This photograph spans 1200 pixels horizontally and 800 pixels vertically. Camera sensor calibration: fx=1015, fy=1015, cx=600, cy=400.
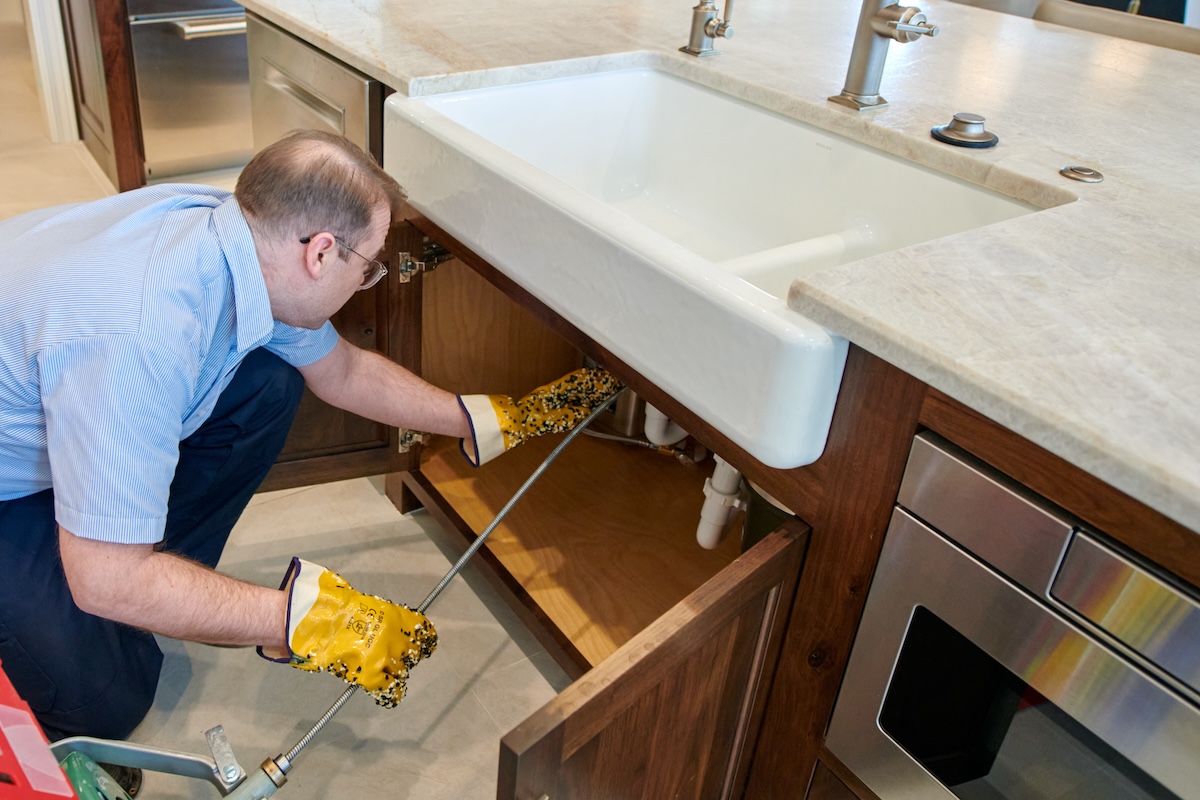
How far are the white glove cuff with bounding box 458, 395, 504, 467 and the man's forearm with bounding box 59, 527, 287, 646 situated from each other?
446 mm

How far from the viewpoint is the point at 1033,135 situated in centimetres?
128

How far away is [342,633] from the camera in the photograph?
113 centimetres

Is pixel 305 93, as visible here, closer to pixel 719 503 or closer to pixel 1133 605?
pixel 719 503

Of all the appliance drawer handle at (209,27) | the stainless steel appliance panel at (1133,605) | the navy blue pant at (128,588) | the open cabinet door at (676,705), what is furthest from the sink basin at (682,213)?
the appliance drawer handle at (209,27)

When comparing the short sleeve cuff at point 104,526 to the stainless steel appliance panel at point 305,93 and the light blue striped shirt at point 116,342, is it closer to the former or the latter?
the light blue striped shirt at point 116,342

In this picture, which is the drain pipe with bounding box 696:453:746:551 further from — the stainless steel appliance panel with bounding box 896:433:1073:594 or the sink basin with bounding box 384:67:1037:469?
the stainless steel appliance panel with bounding box 896:433:1073:594

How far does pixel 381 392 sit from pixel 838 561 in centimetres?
74

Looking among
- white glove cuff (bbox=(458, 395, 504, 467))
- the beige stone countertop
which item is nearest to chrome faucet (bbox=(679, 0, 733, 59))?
the beige stone countertop

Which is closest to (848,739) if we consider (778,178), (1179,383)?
(1179,383)

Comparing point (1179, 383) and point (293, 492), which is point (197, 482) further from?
point (1179, 383)

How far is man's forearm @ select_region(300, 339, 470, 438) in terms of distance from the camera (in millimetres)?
1429

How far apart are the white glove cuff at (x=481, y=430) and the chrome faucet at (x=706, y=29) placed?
0.63m

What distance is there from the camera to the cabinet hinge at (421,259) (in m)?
1.49

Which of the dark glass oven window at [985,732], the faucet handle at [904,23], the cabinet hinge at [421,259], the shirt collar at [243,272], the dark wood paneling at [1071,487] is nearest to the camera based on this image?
the dark wood paneling at [1071,487]
